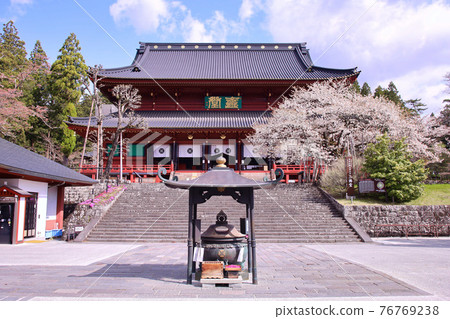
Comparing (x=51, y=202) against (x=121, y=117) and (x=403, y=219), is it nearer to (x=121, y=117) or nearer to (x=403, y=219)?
(x=121, y=117)

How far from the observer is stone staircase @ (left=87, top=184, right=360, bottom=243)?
12742mm

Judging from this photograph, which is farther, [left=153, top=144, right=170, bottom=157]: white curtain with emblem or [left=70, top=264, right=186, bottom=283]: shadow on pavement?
[left=153, top=144, right=170, bottom=157]: white curtain with emblem

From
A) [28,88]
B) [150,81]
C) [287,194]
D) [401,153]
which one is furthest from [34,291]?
[28,88]

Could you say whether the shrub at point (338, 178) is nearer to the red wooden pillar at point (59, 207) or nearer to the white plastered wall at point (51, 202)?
the red wooden pillar at point (59, 207)

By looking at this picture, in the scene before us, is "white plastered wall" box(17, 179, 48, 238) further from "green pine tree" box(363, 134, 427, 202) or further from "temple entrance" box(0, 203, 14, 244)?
"green pine tree" box(363, 134, 427, 202)

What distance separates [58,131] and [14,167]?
70.3 ft

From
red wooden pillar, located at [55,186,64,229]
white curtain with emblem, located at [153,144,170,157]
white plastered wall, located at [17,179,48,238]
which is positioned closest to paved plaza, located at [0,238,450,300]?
white plastered wall, located at [17,179,48,238]

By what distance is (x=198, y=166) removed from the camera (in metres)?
26.0

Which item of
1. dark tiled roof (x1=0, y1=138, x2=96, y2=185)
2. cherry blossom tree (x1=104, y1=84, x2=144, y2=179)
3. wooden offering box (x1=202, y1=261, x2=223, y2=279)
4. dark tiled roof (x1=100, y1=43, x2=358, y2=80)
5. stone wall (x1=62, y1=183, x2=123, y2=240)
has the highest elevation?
dark tiled roof (x1=100, y1=43, x2=358, y2=80)

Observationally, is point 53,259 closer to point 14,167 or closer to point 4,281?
point 4,281

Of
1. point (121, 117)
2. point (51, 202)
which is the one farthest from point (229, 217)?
point (121, 117)

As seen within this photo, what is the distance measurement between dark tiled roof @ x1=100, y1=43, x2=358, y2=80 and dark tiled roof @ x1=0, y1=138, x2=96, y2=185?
12.2 metres

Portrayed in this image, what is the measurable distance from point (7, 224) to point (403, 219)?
1646 centimetres

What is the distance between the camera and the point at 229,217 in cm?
1423
